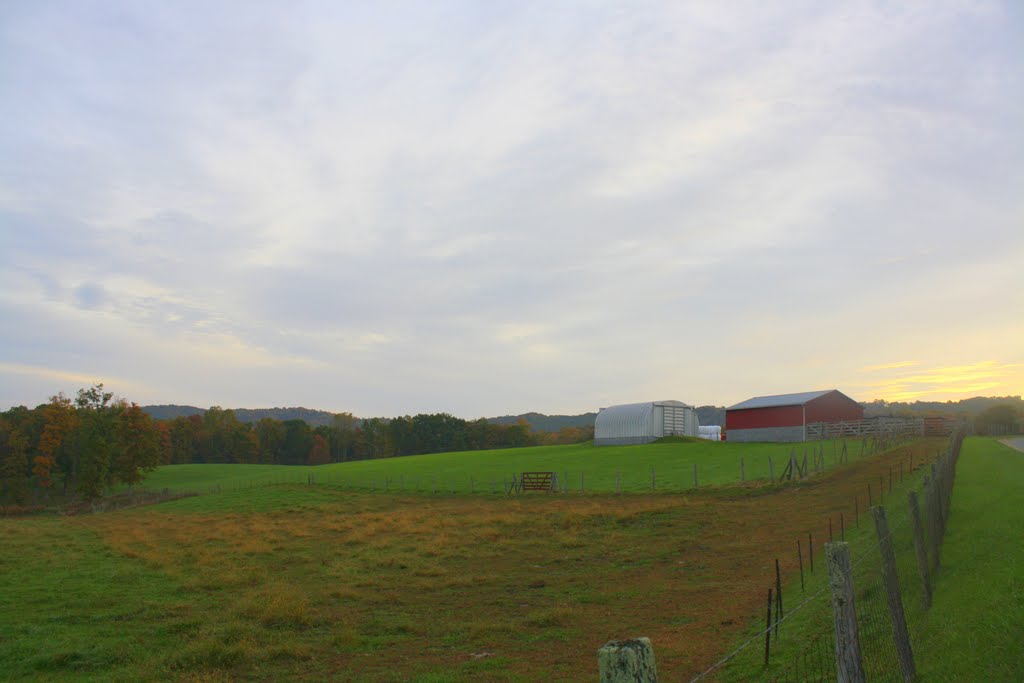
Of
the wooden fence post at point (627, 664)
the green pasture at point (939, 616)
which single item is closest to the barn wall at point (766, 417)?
the green pasture at point (939, 616)

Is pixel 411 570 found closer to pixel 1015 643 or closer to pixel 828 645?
pixel 828 645

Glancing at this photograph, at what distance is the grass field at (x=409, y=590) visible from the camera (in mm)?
12406

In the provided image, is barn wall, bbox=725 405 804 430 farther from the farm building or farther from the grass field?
the grass field

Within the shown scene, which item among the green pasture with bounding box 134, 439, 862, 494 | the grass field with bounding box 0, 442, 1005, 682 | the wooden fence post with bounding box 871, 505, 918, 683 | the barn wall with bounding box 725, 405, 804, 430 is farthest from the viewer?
the barn wall with bounding box 725, 405, 804, 430

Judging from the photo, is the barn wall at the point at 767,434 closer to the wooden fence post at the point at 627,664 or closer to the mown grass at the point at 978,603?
the mown grass at the point at 978,603

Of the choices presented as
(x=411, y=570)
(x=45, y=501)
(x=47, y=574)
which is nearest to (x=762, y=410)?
(x=411, y=570)

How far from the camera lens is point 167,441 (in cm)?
12738

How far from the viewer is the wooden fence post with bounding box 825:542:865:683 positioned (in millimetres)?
6043

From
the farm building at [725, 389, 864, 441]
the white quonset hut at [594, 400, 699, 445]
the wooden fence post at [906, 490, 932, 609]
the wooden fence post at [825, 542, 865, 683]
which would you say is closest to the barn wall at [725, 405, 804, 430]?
the farm building at [725, 389, 864, 441]

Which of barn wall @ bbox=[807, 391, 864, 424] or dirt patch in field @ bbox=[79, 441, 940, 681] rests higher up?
barn wall @ bbox=[807, 391, 864, 424]

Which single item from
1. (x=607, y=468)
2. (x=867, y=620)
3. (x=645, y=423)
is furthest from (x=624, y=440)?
(x=867, y=620)

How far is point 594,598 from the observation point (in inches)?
661

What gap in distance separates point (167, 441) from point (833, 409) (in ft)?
358

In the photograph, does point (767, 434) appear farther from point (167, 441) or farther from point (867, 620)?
point (167, 441)
